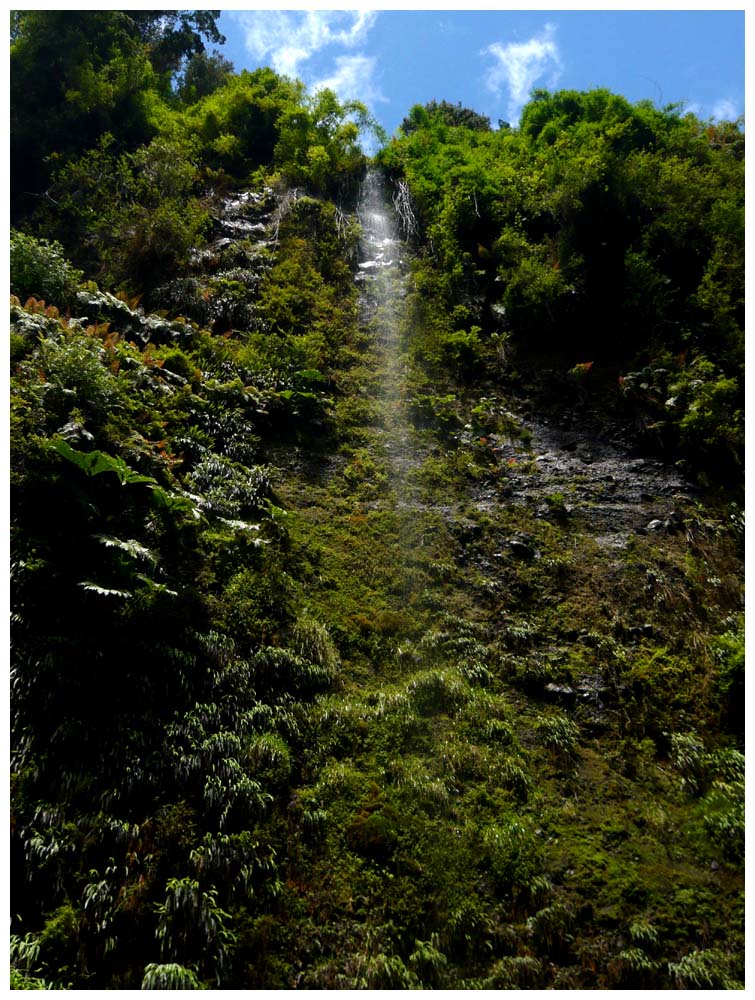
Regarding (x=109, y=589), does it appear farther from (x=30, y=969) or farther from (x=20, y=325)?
(x=20, y=325)

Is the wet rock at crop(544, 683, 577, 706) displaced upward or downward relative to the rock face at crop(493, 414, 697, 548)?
downward

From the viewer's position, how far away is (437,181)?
17672 millimetres

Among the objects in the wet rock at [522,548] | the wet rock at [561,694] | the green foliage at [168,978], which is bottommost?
the green foliage at [168,978]

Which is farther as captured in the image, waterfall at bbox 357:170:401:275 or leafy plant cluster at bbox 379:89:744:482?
waterfall at bbox 357:170:401:275

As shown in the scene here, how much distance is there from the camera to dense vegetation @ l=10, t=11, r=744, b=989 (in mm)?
4836

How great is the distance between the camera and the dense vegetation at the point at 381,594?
4836 mm

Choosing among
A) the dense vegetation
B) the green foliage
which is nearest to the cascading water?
the dense vegetation

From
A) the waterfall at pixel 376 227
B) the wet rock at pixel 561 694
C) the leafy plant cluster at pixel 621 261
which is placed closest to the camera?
the wet rock at pixel 561 694

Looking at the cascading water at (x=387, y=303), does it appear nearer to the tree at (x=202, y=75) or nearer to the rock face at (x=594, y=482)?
the rock face at (x=594, y=482)

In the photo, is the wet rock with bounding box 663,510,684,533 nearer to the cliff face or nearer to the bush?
the cliff face

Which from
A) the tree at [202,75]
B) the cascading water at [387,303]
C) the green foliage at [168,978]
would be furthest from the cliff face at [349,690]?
the tree at [202,75]

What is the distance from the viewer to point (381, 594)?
830cm

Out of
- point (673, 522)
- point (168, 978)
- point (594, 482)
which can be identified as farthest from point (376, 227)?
point (168, 978)
